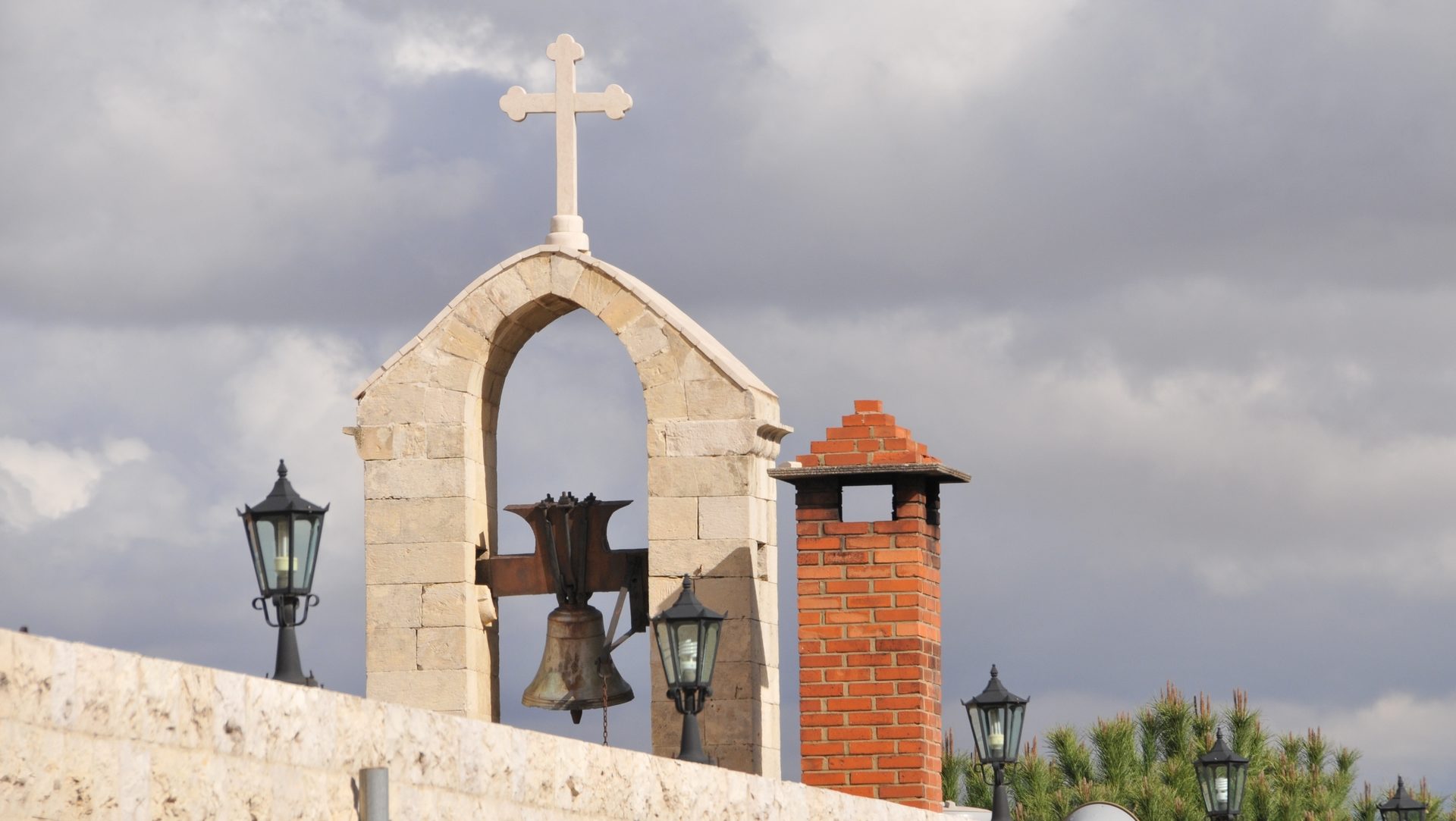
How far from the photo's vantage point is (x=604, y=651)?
459 inches

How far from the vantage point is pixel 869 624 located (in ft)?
37.2

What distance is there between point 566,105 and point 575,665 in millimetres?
2916

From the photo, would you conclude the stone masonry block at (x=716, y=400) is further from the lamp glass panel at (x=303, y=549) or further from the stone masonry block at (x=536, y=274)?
the lamp glass panel at (x=303, y=549)

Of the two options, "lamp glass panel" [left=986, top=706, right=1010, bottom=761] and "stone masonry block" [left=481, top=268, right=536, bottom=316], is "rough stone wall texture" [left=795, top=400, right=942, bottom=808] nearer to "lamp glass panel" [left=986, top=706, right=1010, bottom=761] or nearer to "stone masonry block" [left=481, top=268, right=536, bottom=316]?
"lamp glass panel" [left=986, top=706, right=1010, bottom=761]

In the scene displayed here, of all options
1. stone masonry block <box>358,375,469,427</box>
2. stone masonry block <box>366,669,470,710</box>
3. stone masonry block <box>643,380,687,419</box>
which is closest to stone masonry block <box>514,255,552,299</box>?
stone masonry block <box>358,375,469,427</box>

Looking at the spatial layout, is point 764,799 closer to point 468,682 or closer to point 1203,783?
point 468,682

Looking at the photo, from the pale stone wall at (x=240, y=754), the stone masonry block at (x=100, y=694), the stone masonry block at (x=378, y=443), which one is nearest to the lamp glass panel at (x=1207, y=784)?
the stone masonry block at (x=378, y=443)

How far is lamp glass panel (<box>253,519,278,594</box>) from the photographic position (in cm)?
934

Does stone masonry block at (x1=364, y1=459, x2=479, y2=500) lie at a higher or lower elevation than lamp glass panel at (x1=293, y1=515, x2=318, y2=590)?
higher

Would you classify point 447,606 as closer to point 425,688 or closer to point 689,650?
point 425,688

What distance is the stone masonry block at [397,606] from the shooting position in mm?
11500

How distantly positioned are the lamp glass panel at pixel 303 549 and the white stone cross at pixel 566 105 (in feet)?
10.3

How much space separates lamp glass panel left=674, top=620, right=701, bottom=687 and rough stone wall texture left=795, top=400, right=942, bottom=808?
1574 mm

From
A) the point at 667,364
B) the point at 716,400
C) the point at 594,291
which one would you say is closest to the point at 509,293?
the point at 594,291
